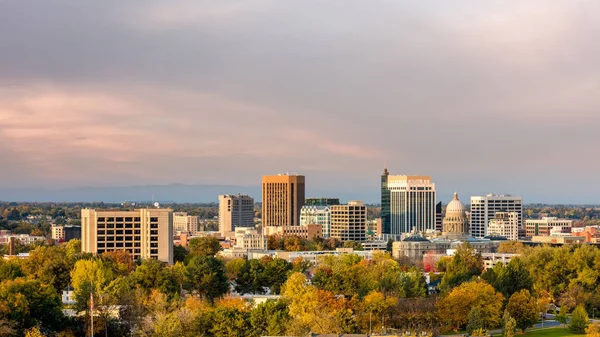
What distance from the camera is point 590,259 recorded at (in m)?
136

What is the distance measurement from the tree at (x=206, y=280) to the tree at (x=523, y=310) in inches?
1135

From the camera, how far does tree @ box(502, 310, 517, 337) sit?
95938 millimetres

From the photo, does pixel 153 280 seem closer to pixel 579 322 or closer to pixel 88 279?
pixel 88 279

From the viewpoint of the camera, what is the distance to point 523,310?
103125 millimetres

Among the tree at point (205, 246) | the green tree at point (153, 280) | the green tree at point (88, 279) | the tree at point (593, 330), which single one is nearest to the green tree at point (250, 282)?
the green tree at point (153, 280)

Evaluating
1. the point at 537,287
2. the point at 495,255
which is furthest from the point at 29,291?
the point at 495,255

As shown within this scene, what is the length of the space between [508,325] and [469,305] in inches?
223

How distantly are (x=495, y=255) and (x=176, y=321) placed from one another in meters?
101

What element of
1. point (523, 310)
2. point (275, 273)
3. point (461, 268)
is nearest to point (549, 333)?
point (523, 310)

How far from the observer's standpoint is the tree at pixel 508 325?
95.9 meters

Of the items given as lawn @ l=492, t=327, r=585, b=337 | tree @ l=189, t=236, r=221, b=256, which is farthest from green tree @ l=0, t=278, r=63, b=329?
tree @ l=189, t=236, r=221, b=256

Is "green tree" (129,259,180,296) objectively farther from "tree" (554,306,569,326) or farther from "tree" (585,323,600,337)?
"tree" (585,323,600,337)

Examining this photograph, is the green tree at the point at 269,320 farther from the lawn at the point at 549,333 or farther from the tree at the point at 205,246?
the tree at the point at 205,246

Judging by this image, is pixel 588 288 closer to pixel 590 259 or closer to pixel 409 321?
pixel 590 259
